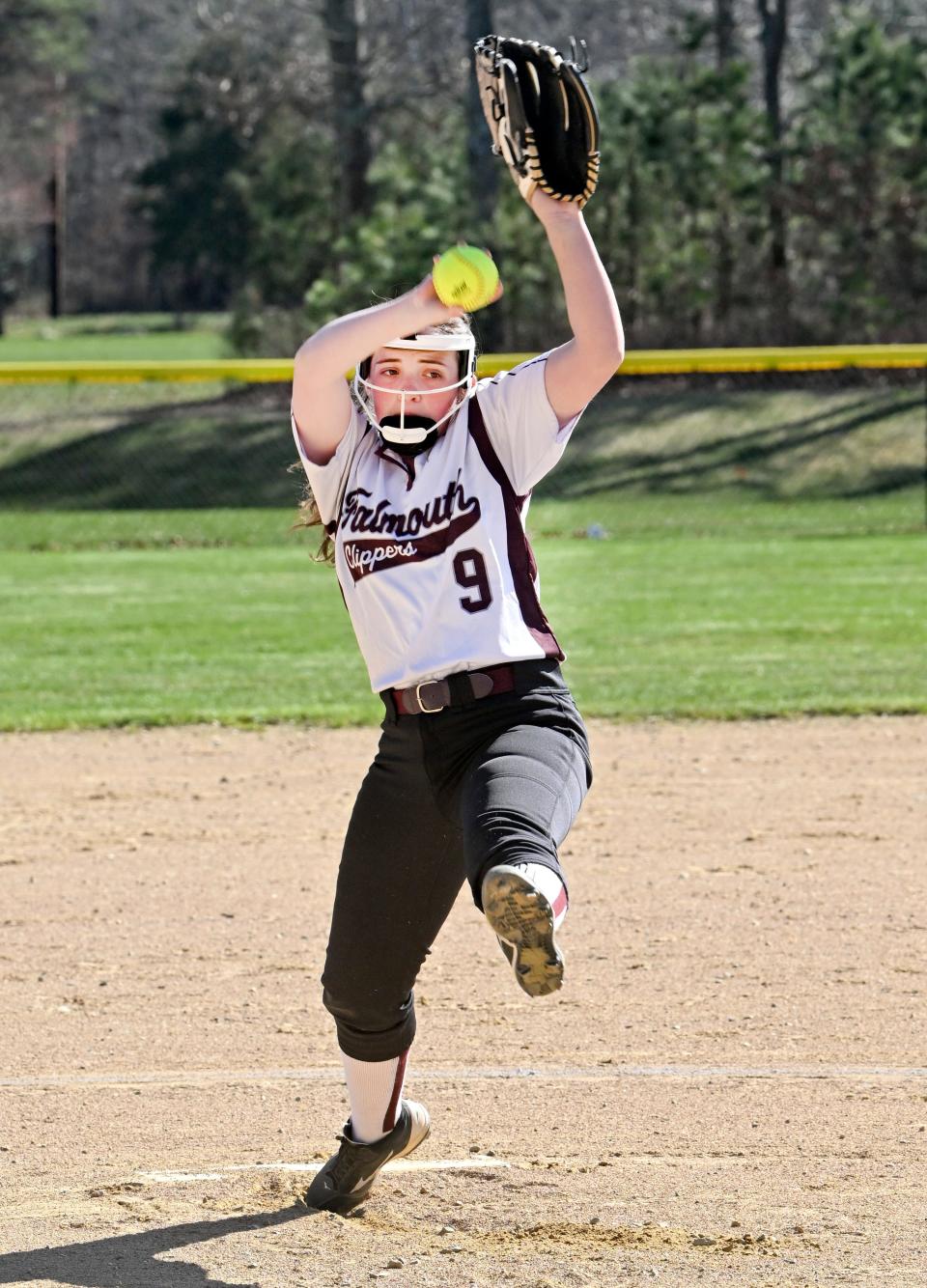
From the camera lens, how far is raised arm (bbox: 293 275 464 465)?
3.12 meters

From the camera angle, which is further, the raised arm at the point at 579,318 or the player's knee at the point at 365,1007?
the player's knee at the point at 365,1007

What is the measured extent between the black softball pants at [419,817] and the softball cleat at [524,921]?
10.4 inches

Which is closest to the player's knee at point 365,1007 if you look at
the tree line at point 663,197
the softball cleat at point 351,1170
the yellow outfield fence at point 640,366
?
the softball cleat at point 351,1170

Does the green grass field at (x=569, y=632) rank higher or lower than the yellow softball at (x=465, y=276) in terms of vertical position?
lower

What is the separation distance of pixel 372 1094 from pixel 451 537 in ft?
3.89

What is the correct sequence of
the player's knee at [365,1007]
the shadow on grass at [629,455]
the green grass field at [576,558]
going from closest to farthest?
the player's knee at [365,1007]
the green grass field at [576,558]
the shadow on grass at [629,455]

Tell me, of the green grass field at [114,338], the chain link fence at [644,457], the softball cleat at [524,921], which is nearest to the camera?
the softball cleat at [524,921]

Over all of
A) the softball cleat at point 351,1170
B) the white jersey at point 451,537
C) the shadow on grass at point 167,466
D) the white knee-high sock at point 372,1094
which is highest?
the white jersey at point 451,537

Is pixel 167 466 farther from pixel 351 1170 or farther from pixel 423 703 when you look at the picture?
pixel 423 703

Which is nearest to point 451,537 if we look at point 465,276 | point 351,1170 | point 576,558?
point 465,276

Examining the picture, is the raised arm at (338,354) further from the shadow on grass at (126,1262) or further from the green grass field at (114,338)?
the green grass field at (114,338)

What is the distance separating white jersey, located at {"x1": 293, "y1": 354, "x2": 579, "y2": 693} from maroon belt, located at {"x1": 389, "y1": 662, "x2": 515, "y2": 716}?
0.06ft

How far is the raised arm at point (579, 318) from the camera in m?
3.26

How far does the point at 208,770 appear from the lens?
27.2ft
